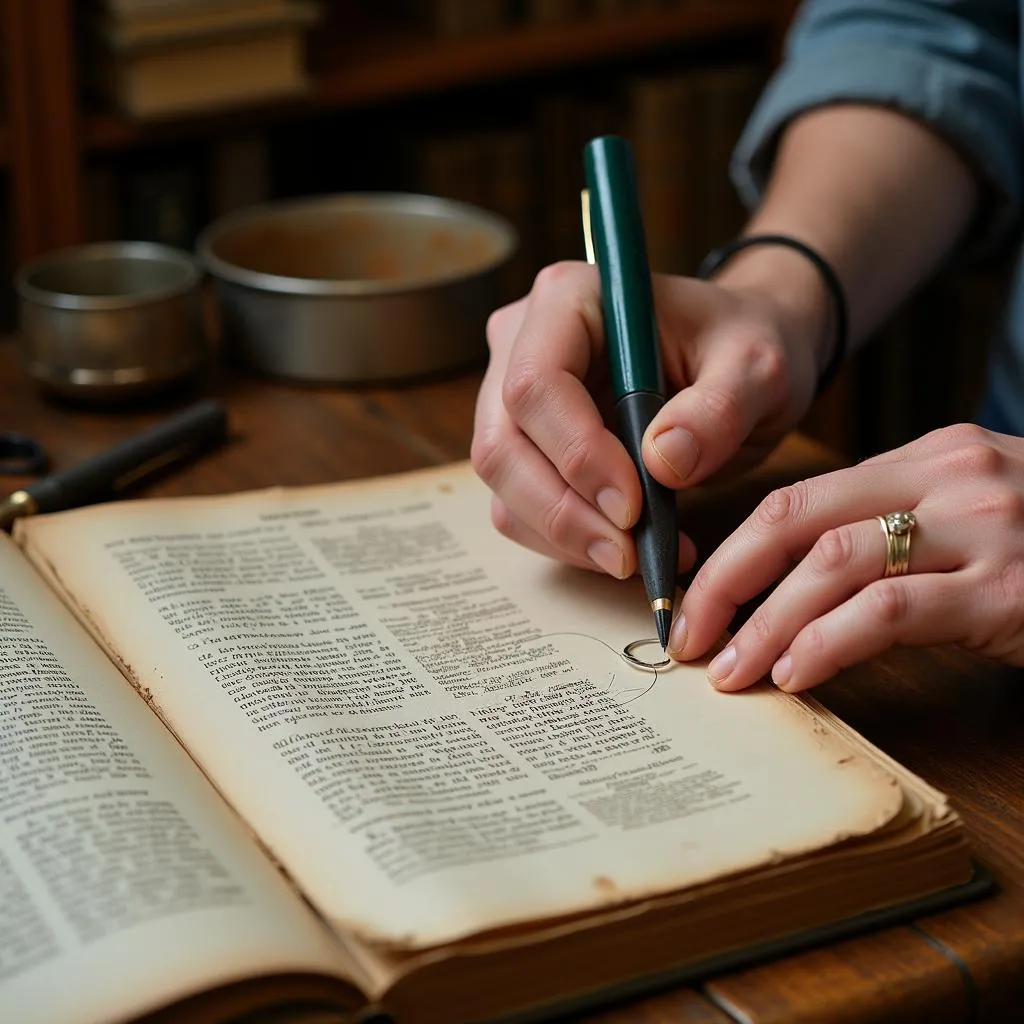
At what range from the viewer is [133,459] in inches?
33.7

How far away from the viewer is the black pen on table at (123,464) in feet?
2.62

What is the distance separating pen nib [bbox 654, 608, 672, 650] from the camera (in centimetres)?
63

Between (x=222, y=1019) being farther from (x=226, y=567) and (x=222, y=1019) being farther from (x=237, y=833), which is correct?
(x=226, y=567)

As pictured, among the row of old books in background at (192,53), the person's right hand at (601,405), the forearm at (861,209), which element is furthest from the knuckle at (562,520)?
the row of old books in background at (192,53)

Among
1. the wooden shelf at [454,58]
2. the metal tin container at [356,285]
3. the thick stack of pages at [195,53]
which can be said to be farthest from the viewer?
the wooden shelf at [454,58]

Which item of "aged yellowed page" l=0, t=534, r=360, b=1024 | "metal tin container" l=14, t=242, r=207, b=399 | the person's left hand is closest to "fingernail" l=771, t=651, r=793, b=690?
the person's left hand

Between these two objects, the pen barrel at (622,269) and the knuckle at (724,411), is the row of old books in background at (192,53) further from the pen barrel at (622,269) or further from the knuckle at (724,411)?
the knuckle at (724,411)

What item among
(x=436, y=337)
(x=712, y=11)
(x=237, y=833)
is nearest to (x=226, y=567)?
(x=237, y=833)

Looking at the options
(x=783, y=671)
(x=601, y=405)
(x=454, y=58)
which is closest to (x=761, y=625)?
(x=783, y=671)

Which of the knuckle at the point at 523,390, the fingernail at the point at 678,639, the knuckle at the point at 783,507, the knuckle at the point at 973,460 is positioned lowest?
the fingernail at the point at 678,639

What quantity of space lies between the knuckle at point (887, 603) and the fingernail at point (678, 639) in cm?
8

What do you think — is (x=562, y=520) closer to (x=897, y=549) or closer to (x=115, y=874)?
(x=897, y=549)

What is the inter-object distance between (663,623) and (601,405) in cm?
20

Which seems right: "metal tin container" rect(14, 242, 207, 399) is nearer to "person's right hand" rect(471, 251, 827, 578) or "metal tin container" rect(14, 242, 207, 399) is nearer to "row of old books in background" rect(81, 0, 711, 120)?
"person's right hand" rect(471, 251, 827, 578)
